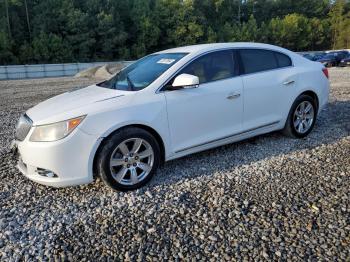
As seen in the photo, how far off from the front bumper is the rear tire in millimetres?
3166

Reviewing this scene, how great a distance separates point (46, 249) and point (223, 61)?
3098 millimetres

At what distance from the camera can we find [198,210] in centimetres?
323

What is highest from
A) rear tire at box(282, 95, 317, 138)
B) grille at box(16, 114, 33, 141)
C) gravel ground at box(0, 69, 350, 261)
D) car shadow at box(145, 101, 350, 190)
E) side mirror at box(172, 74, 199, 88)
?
side mirror at box(172, 74, 199, 88)

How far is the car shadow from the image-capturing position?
4131 millimetres

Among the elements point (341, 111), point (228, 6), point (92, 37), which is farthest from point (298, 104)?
point (228, 6)

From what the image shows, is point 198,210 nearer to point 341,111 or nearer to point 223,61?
point 223,61

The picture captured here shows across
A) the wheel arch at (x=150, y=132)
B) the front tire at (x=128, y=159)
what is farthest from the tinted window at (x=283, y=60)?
the front tire at (x=128, y=159)

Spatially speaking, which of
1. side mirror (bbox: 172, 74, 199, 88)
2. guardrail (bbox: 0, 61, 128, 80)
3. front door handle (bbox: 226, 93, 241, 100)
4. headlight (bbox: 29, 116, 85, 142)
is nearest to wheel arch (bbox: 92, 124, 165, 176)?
headlight (bbox: 29, 116, 85, 142)

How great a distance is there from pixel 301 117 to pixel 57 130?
379cm

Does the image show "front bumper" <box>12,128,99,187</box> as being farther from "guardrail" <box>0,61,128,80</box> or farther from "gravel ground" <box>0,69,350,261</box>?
"guardrail" <box>0,61,128,80</box>

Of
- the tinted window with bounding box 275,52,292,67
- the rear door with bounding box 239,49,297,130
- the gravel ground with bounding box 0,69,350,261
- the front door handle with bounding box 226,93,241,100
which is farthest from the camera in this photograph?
the tinted window with bounding box 275,52,292,67

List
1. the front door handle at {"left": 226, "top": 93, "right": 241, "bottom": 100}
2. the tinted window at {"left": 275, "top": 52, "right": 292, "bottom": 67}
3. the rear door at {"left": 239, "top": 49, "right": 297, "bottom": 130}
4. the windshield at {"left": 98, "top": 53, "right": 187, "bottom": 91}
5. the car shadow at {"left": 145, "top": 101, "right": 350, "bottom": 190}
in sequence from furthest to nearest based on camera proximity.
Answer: the tinted window at {"left": 275, "top": 52, "right": 292, "bottom": 67} < the rear door at {"left": 239, "top": 49, "right": 297, "bottom": 130} < the front door handle at {"left": 226, "top": 93, "right": 241, "bottom": 100} < the car shadow at {"left": 145, "top": 101, "right": 350, "bottom": 190} < the windshield at {"left": 98, "top": 53, "right": 187, "bottom": 91}

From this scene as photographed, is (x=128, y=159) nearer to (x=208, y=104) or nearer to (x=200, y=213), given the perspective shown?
(x=200, y=213)

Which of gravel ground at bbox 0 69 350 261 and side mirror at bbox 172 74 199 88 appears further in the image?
side mirror at bbox 172 74 199 88
